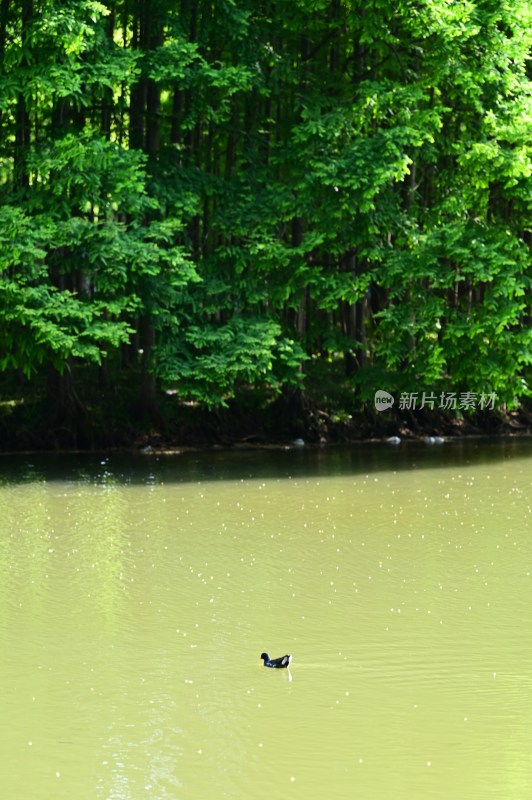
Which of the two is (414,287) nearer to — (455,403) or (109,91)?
(455,403)

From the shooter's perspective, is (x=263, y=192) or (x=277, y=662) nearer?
(x=277, y=662)

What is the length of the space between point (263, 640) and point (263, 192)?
14991 mm

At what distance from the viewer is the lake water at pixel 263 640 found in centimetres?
823

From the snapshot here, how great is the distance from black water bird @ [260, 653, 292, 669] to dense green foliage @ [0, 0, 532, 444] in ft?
39.6

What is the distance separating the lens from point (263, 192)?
985 inches

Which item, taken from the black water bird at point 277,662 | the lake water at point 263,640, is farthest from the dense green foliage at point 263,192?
the black water bird at point 277,662

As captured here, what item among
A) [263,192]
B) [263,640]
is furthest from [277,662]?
[263,192]

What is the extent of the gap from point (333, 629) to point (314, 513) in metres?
6.27

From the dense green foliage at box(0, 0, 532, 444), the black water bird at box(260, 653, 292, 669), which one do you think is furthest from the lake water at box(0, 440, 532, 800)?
the dense green foliage at box(0, 0, 532, 444)

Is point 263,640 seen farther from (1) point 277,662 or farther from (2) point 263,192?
(2) point 263,192

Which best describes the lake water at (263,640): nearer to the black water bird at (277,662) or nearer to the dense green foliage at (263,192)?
the black water bird at (277,662)

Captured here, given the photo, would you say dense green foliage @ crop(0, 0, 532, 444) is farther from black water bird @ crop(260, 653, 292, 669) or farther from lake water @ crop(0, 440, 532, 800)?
black water bird @ crop(260, 653, 292, 669)

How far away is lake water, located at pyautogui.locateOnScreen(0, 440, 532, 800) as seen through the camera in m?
8.23

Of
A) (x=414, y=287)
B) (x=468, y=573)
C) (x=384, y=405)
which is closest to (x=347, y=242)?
(x=414, y=287)
